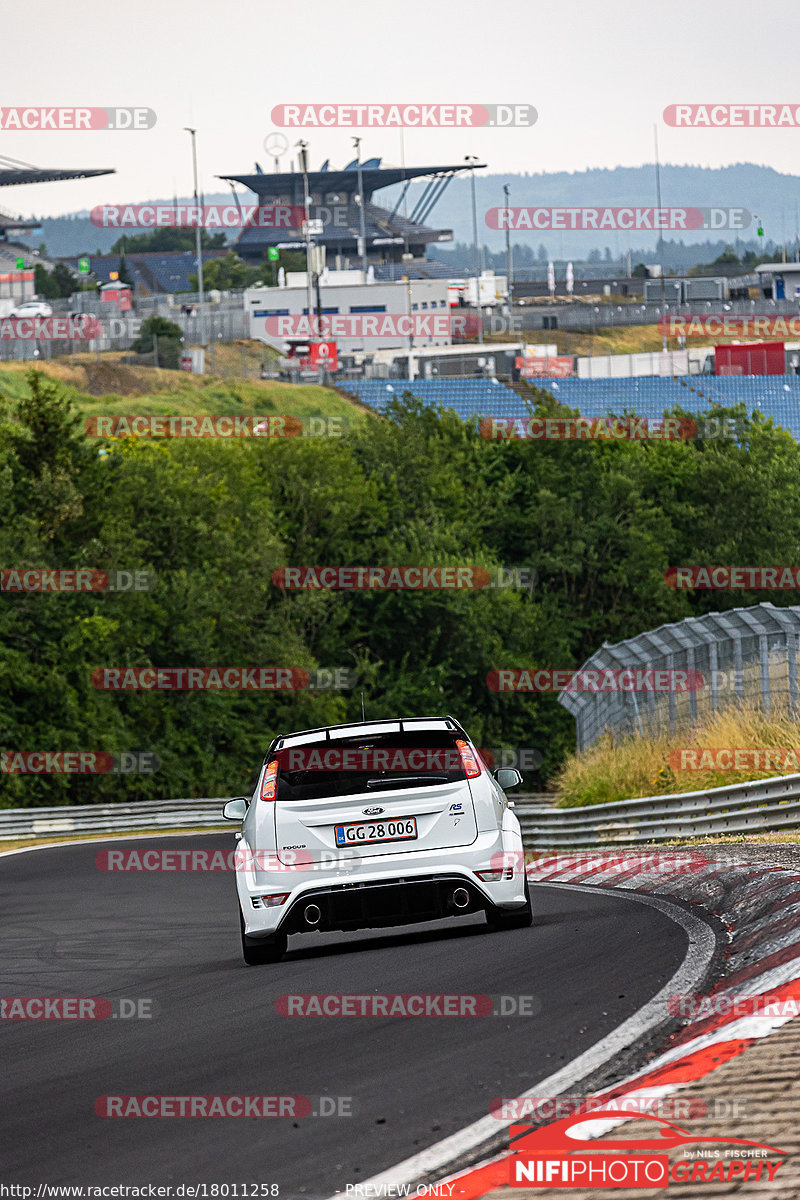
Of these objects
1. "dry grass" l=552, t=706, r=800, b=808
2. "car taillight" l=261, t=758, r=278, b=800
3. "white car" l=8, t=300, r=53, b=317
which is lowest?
"dry grass" l=552, t=706, r=800, b=808

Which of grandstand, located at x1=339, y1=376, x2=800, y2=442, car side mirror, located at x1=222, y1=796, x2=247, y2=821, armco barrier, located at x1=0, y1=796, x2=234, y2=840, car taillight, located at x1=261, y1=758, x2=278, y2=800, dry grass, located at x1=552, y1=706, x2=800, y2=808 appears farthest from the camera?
grandstand, located at x1=339, y1=376, x2=800, y2=442

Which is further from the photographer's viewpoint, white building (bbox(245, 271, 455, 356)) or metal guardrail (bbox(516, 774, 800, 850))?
white building (bbox(245, 271, 455, 356))

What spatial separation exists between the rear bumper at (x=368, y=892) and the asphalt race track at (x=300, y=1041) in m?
0.24

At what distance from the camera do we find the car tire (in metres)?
9.53

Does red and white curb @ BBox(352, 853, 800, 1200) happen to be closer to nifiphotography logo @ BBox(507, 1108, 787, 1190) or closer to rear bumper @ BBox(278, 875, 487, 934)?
nifiphotography logo @ BBox(507, 1108, 787, 1190)

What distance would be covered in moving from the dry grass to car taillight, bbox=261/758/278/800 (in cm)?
905

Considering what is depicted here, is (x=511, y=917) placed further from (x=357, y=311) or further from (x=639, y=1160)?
(x=357, y=311)

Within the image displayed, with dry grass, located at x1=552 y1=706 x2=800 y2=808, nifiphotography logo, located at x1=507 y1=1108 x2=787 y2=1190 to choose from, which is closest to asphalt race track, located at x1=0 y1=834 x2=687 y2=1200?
nifiphotography logo, located at x1=507 y1=1108 x2=787 y2=1190

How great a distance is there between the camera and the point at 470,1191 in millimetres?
4473

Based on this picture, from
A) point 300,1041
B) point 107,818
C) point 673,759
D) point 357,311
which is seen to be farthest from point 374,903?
point 357,311

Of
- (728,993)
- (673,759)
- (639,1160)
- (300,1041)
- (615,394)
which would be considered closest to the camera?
(639,1160)

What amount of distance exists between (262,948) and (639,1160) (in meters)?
5.06

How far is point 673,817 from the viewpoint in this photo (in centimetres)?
1758

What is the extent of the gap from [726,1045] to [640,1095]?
2.04ft
